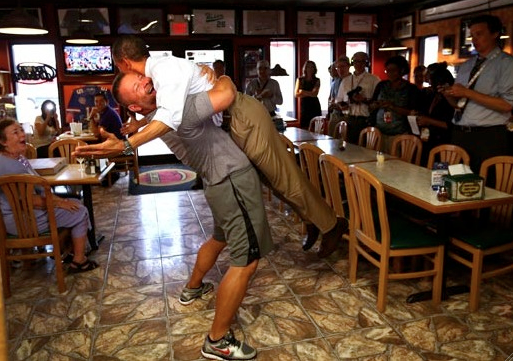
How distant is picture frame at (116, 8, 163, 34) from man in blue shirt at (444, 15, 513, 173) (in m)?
5.97

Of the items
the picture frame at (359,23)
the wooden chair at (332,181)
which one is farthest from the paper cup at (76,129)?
the picture frame at (359,23)

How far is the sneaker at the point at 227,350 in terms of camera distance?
2.35 meters

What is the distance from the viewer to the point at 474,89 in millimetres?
3469

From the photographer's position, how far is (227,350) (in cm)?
235

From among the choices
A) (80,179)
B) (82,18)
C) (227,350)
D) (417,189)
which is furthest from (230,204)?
(82,18)

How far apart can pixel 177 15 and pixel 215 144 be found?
664 centimetres

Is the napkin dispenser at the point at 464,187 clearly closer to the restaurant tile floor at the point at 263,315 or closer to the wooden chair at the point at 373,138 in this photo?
the restaurant tile floor at the point at 263,315

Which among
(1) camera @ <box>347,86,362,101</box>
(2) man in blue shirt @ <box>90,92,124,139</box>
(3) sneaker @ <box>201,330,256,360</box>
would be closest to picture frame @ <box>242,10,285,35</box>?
(2) man in blue shirt @ <box>90,92,124,139</box>

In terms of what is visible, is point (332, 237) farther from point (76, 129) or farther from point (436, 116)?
point (76, 129)

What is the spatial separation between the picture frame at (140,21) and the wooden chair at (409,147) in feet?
17.7

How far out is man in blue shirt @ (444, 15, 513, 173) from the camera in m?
3.28

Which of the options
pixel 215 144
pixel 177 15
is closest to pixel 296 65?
pixel 177 15

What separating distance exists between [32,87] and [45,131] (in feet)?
8.16

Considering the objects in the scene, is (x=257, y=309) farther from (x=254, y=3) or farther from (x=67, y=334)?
(x=254, y=3)
